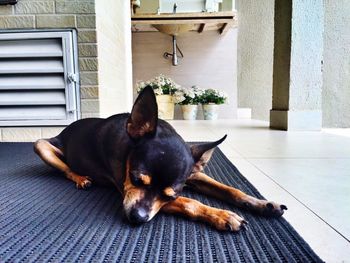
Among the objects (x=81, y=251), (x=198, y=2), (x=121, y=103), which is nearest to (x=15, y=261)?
(x=81, y=251)

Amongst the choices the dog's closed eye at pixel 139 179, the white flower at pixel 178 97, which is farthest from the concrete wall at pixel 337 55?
the dog's closed eye at pixel 139 179

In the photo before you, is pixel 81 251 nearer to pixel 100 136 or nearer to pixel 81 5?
pixel 100 136

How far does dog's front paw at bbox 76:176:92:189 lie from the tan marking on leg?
0.43m

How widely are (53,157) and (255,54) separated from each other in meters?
4.71

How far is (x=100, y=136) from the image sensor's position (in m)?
1.28

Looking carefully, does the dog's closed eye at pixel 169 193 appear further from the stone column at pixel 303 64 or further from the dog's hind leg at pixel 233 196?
the stone column at pixel 303 64

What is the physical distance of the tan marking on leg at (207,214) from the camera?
839mm

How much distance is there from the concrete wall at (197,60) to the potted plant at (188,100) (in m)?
0.35

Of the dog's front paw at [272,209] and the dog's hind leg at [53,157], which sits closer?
the dog's front paw at [272,209]

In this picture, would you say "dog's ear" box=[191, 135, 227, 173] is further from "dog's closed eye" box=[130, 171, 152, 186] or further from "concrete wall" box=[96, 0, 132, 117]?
"concrete wall" box=[96, 0, 132, 117]

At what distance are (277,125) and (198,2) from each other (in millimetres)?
2794

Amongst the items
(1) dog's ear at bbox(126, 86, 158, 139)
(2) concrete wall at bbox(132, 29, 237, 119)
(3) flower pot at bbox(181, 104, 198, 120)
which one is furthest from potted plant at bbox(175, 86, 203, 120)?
(1) dog's ear at bbox(126, 86, 158, 139)

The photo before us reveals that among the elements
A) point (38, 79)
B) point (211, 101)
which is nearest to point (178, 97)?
point (211, 101)

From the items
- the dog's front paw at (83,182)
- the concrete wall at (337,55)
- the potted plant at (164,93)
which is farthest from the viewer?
the concrete wall at (337,55)
